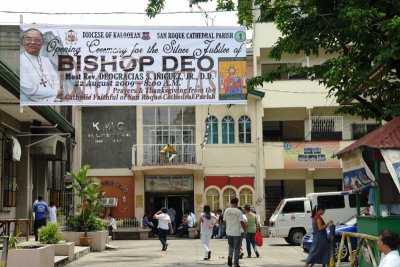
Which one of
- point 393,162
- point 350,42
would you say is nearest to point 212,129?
point 350,42

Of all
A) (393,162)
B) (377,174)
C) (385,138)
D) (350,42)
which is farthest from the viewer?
(350,42)

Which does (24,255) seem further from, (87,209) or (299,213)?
(299,213)

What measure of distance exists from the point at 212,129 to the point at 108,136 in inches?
247

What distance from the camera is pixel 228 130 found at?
3694cm

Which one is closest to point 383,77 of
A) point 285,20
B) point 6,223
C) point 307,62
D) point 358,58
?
point 358,58

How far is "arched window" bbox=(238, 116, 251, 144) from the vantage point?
3684cm

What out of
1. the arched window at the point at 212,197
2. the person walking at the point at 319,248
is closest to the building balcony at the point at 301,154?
the arched window at the point at 212,197

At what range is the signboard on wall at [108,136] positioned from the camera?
3706 centimetres

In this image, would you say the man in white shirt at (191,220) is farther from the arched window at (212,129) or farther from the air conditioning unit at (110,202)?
the arched window at (212,129)

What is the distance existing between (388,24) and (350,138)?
85.4 feet

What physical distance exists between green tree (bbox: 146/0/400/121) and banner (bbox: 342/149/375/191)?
1125mm

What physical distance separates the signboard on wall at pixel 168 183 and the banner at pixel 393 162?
26.1 metres

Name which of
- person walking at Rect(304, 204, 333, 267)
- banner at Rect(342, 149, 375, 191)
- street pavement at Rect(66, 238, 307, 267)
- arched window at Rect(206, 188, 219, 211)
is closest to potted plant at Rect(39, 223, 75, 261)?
street pavement at Rect(66, 238, 307, 267)

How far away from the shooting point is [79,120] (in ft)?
122
